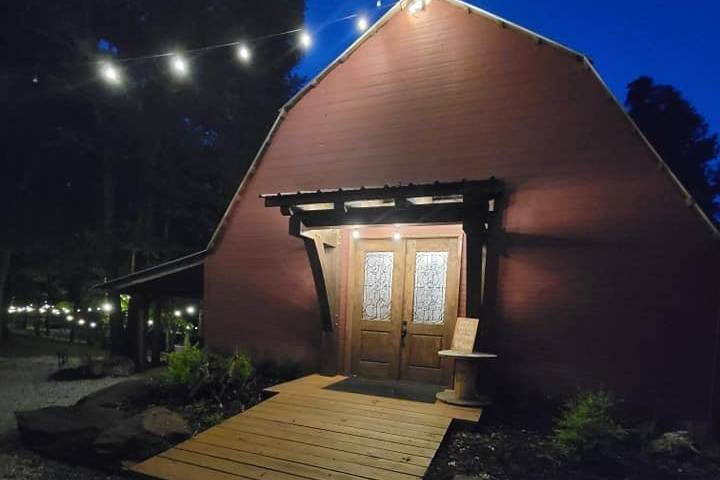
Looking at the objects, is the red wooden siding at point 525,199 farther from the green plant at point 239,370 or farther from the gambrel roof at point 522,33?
the green plant at point 239,370

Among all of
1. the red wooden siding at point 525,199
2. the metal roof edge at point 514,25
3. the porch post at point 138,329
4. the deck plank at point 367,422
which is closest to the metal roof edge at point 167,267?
the red wooden siding at point 525,199

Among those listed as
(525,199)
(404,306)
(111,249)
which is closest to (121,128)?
(111,249)

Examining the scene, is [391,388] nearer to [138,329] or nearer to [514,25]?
[514,25]

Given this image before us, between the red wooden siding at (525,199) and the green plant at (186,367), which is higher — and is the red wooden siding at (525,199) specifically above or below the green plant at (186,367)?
above

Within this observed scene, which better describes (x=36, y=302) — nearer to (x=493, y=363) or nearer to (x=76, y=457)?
(x=76, y=457)

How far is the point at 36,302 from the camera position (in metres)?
17.0

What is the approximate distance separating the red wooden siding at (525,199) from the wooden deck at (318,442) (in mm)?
1842

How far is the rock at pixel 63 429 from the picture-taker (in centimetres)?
442

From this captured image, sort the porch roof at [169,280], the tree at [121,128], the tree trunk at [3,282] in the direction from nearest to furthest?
the porch roof at [169,280], the tree at [121,128], the tree trunk at [3,282]

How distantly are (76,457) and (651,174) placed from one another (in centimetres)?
755

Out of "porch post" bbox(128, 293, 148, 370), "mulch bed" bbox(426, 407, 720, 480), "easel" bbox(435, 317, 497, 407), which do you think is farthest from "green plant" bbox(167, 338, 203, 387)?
"porch post" bbox(128, 293, 148, 370)

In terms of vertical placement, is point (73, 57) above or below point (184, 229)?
above

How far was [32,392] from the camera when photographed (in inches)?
306

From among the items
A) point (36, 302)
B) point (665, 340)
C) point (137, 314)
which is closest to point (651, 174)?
point (665, 340)
